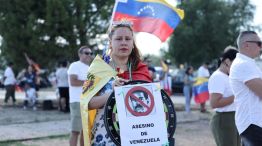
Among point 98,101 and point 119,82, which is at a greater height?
point 119,82

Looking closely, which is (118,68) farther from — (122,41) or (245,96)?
(245,96)

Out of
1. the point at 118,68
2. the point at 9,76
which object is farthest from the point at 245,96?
the point at 9,76

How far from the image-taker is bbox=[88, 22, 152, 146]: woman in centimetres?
312

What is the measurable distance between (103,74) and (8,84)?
14.7 m

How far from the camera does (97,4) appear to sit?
16.3 m

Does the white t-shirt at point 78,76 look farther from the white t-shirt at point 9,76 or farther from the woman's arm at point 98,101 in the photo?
the white t-shirt at point 9,76

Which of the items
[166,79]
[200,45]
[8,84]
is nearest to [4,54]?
[8,84]

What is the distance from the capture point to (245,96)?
448 centimetres

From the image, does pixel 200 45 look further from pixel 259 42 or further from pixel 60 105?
pixel 259 42

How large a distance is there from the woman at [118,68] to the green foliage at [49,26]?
12.1 m

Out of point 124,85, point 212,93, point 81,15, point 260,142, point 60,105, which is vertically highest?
point 81,15

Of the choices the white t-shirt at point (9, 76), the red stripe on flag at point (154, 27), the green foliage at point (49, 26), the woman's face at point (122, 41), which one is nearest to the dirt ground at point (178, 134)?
the red stripe on flag at point (154, 27)

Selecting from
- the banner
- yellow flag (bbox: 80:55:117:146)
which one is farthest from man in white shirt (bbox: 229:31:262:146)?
yellow flag (bbox: 80:55:117:146)

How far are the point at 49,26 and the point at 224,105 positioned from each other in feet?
36.0
